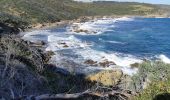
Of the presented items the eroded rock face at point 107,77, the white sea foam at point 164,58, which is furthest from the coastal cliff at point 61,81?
the white sea foam at point 164,58

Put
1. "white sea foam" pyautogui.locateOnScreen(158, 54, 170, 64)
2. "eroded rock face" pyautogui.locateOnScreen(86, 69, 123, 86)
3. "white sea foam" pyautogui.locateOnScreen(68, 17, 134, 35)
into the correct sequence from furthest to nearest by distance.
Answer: "white sea foam" pyautogui.locateOnScreen(68, 17, 134, 35)
"white sea foam" pyautogui.locateOnScreen(158, 54, 170, 64)
"eroded rock face" pyautogui.locateOnScreen(86, 69, 123, 86)

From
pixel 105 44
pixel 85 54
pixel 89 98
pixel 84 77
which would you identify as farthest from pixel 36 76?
pixel 105 44

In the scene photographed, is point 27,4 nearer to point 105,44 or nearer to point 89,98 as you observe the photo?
point 105,44

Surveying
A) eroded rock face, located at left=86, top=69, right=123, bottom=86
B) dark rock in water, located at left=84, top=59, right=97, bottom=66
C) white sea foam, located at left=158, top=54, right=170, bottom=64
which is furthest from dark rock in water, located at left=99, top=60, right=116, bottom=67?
eroded rock face, located at left=86, top=69, right=123, bottom=86

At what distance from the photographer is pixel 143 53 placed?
194ft

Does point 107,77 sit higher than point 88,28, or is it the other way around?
point 107,77

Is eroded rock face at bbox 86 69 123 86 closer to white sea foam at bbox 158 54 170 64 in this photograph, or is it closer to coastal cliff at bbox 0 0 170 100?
coastal cliff at bbox 0 0 170 100

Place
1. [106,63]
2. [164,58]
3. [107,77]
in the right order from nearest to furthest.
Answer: [107,77]
[106,63]
[164,58]

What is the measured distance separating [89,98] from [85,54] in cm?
3748

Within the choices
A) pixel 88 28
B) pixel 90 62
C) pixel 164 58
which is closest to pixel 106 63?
pixel 90 62

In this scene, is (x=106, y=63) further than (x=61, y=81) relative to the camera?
Yes

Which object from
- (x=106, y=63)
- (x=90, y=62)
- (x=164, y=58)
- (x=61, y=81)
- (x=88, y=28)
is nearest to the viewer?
(x=61, y=81)

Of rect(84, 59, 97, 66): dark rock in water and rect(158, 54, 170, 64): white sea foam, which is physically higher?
rect(84, 59, 97, 66): dark rock in water

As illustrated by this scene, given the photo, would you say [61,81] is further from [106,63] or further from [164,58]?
[164,58]
